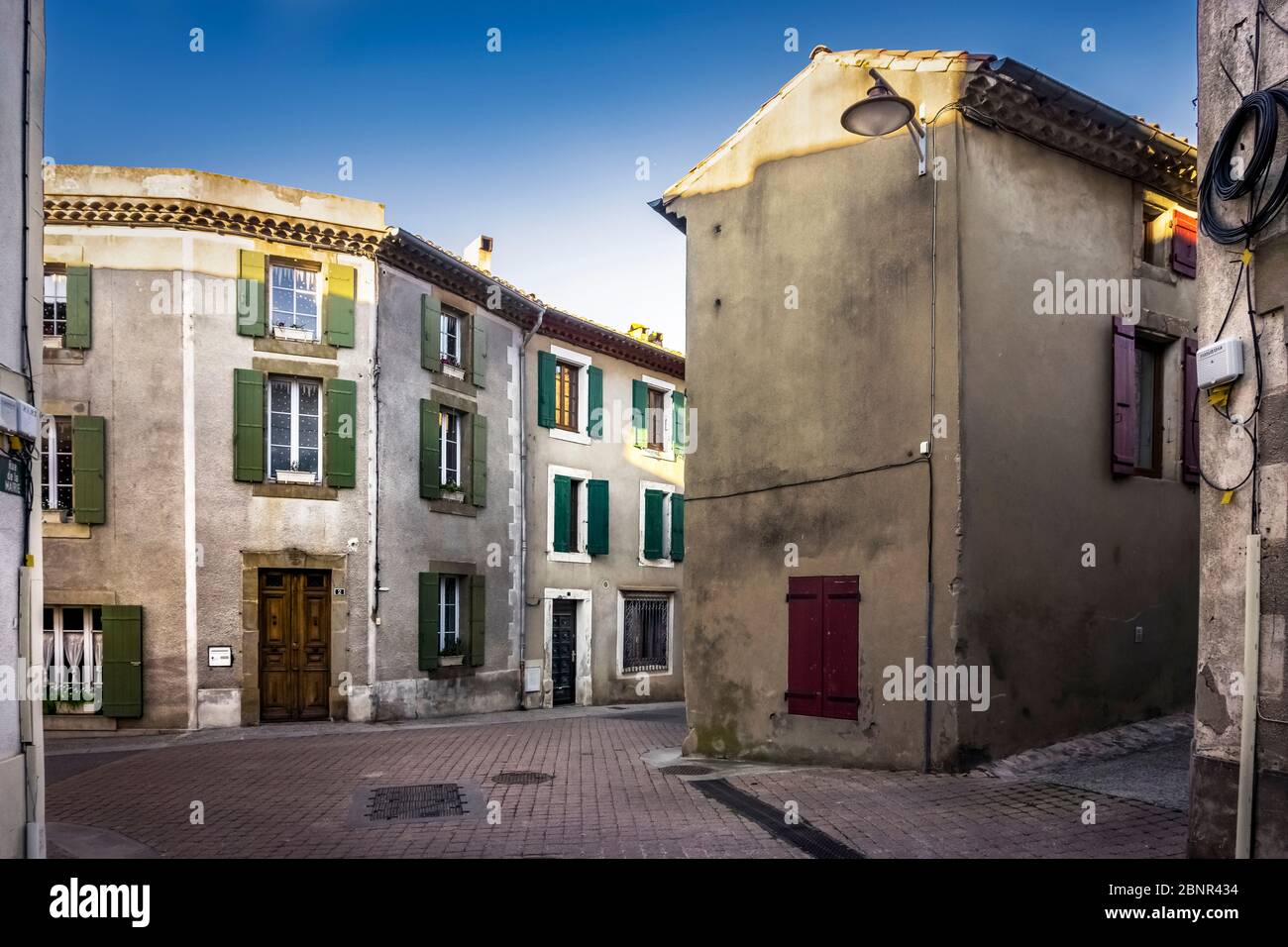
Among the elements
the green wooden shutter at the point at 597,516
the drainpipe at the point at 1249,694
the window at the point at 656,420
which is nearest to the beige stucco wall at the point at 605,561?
the green wooden shutter at the point at 597,516

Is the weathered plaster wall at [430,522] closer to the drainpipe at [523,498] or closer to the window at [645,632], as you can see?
the drainpipe at [523,498]

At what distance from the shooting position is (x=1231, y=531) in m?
5.68

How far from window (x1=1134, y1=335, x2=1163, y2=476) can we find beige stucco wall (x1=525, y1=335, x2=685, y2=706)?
11.1 metres

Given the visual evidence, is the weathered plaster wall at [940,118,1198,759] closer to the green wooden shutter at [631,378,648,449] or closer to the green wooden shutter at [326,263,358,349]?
the green wooden shutter at [326,263,358,349]

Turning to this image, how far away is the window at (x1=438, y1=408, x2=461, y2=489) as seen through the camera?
17.7 metres

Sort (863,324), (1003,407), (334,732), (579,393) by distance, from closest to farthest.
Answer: (1003,407), (863,324), (334,732), (579,393)

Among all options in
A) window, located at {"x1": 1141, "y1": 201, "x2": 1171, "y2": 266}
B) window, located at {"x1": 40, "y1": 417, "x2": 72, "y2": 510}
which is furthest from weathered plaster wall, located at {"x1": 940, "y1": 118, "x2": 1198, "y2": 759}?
window, located at {"x1": 40, "y1": 417, "x2": 72, "y2": 510}

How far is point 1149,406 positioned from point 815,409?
4.11 meters

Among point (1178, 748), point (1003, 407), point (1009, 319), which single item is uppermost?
point (1009, 319)
